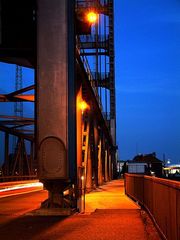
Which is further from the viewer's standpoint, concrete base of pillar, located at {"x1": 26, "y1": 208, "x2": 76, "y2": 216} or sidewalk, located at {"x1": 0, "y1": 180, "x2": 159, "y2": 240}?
concrete base of pillar, located at {"x1": 26, "y1": 208, "x2": 76, "y2": 216}

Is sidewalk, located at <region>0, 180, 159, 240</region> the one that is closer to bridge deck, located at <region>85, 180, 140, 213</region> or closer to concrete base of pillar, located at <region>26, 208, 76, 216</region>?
concrete base of pillar, located at <region>26, 208, 76, 216</region>

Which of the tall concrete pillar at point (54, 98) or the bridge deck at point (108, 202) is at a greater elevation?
the tall concrete pillar at point (54, 98)

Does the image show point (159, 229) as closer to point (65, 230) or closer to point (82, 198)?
point (65, 230)

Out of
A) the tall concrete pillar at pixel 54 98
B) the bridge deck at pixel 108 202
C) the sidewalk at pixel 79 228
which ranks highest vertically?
the tall concrete pillar at pixel 54 98

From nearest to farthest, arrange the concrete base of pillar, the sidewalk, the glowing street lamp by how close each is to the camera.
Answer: the sidewalk → the concrete base of pillar → the glowing street lamp

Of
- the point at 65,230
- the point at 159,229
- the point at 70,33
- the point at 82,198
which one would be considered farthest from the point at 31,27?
the point at 159,229

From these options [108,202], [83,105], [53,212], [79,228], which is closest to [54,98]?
[53,212]

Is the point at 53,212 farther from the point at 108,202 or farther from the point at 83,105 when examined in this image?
the point at 83,105

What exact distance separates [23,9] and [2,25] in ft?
3.27

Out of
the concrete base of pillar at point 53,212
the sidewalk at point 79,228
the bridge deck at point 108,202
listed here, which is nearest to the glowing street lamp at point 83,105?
the bridge deck at point 108,202

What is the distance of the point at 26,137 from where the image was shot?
216ft

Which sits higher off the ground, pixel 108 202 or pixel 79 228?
pixel 79 228

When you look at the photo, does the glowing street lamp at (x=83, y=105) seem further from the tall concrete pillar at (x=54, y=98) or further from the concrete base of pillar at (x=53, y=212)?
the concrete base of pillar at (x=53, y=212)

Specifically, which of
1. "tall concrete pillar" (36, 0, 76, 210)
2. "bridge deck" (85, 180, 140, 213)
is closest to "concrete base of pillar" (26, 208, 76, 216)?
"tall concrete pillar" (36, 0, 76, 210)
